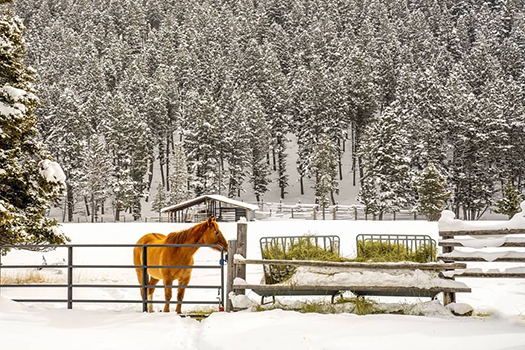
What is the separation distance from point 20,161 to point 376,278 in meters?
11.3

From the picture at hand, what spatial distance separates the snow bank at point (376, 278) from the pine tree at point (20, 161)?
8.62m

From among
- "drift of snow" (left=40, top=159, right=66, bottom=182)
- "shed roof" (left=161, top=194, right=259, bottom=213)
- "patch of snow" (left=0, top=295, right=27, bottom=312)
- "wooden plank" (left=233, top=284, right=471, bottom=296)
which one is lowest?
"patch of snow" (left=0, top=295, right=27, bottom=312)

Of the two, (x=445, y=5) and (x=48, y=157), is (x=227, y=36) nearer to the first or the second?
(x=445, y=5)

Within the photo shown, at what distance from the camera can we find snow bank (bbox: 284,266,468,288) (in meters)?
8.17

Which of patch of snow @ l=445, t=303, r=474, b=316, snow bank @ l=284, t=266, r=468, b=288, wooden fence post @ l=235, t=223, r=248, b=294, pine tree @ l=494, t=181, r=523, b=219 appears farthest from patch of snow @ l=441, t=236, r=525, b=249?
pine tree @ l=494, t=181, r=523, b=219

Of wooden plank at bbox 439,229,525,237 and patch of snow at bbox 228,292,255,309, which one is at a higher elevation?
wooden plank at bbox 439,229,525,237

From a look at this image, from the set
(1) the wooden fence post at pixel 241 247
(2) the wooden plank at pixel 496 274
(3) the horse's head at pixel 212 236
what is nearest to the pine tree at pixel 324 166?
(3) the horse's head at pixel 212 236

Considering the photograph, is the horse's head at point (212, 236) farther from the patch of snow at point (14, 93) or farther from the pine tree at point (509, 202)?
the pine tree at point (509, 202)

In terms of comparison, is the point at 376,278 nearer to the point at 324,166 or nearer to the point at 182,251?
the point at 182,251

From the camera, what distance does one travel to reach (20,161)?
1433cm

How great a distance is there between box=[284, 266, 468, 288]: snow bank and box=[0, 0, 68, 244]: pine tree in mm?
8615

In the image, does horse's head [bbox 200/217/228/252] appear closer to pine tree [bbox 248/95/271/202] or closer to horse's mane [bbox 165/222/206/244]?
horse's mane [bbox 165/222/206/244]

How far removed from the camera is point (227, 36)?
106 m

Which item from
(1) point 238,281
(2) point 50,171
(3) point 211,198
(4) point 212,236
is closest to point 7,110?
(2) point 50,171
